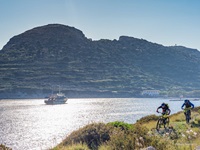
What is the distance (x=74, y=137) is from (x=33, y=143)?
4658cm

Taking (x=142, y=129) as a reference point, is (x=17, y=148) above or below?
below

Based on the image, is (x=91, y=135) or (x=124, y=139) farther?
(x=91, y=135)

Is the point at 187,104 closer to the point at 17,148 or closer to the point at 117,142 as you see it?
the point at 117,142

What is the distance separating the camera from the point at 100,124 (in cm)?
1741

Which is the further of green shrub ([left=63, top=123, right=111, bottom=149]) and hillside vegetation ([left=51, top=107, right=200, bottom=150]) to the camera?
green shrub ([left=63, top=123, right=111, bottom=149])

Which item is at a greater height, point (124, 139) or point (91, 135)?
point (124, 139)

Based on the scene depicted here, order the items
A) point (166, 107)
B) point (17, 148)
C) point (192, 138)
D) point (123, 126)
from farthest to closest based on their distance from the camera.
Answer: point (17, 148) < point (166, 107) < point (123, 126) < point (192, 138)

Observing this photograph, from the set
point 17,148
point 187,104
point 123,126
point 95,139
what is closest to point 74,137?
point 95,139

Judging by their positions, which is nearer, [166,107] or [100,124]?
[100,124]

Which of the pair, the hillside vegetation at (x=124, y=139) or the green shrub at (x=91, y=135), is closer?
the hillside vegetation at (x=124, y=139)

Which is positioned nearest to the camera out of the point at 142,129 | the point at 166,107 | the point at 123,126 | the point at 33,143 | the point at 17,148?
the point at 142,129

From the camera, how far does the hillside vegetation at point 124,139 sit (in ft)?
38.9

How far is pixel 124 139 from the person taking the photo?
12273 millimetres

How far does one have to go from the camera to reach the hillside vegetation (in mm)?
11862
